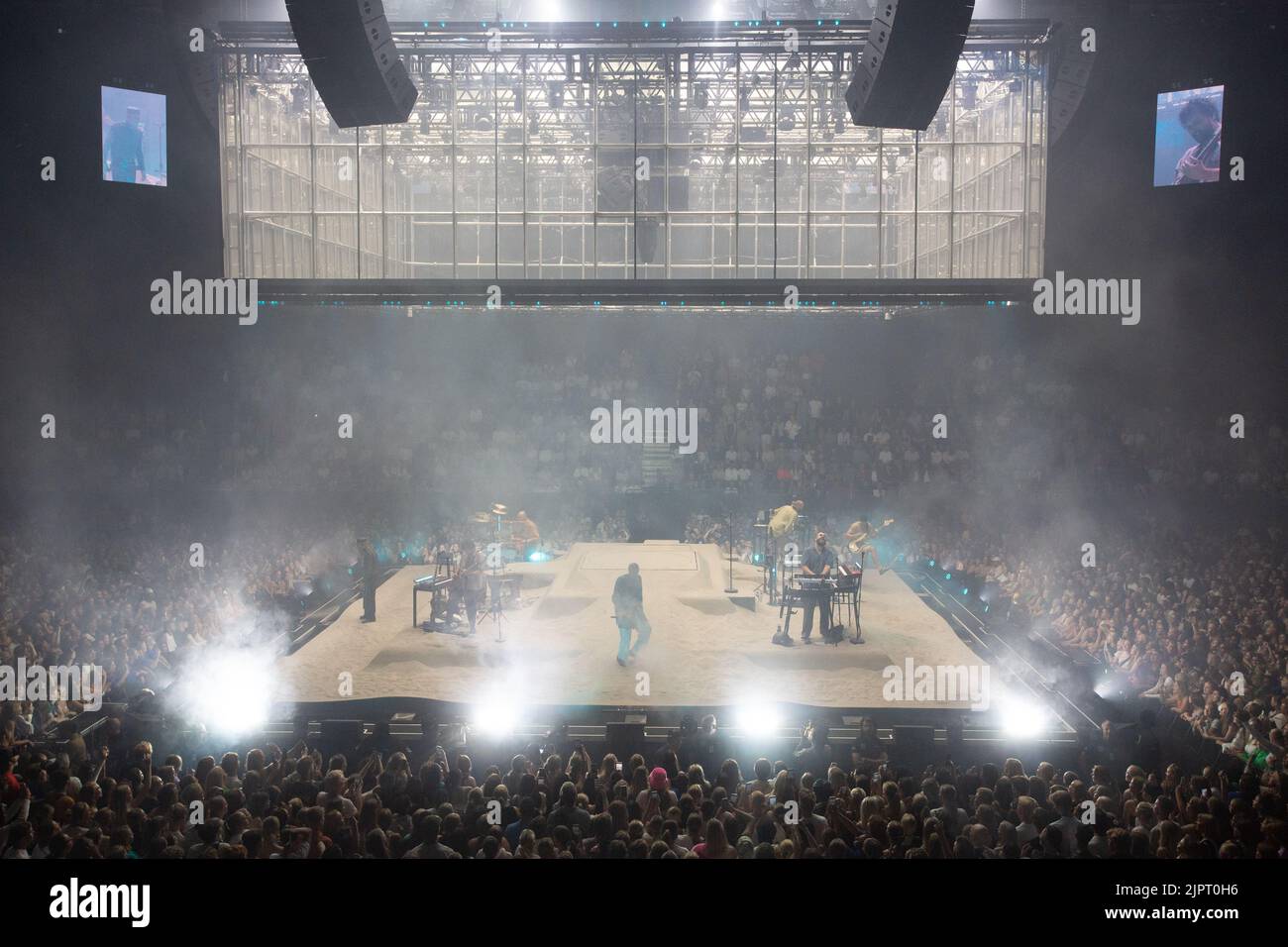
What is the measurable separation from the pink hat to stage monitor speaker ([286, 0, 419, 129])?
7.20 meters

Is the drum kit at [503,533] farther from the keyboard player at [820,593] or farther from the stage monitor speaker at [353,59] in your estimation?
the stage monitor speaker at [353,59]

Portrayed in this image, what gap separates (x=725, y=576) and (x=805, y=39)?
30.6ft

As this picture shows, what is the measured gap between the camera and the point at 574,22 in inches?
675

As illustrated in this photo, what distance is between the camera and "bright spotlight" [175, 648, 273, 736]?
35.0ft

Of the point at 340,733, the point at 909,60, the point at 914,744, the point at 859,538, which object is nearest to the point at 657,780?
the point at 914,744

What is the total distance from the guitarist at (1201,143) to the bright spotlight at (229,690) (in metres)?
19.5

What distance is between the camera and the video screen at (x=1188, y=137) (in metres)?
20.1

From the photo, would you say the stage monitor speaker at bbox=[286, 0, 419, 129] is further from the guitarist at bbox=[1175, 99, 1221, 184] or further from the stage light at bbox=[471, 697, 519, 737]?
the guitarist at bbox=[1175, 99, 1221, 184]

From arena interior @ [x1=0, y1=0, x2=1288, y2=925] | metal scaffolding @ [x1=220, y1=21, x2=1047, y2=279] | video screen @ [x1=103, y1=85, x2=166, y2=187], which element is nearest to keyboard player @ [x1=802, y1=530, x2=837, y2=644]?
arena interior @ [x1=0, y1=0, x2=1288, y2=925]

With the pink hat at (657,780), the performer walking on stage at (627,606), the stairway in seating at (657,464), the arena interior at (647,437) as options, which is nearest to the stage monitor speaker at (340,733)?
the arena interior at (647,437)

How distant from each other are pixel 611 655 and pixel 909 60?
7.73 meters

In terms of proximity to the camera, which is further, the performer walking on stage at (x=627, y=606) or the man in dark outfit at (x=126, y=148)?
the man in dark outfit at (x=126, y=148)

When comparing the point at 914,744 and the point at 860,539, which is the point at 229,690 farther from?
the point at 860,539
